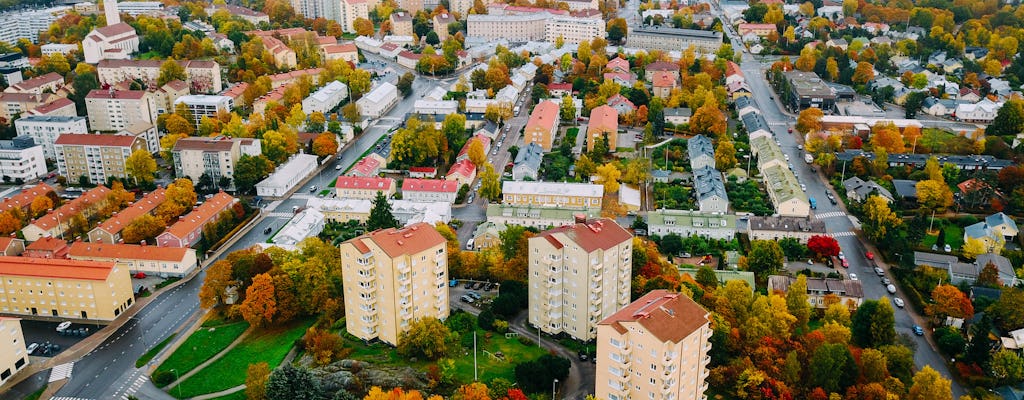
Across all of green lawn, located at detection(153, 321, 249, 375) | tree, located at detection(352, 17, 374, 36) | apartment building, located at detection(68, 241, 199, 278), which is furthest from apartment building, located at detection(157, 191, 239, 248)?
tree, located at detection(352, 17, 374, 36)

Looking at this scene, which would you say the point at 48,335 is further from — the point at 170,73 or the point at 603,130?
the point at 170,73

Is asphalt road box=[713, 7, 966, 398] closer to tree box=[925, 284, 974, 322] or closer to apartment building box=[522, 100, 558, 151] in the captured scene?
tree box=[925, 284, 974, 322]

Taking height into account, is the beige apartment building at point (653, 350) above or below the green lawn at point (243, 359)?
above

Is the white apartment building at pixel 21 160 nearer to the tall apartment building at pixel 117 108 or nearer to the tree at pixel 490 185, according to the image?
the tall apartment building at pixel 117 108

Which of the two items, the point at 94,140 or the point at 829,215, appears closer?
the point at 829,215

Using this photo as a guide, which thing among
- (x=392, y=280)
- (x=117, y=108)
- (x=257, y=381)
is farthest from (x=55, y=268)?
(x=117, y=108)

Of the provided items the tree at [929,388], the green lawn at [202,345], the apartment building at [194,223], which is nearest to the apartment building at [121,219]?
the apartment building at [194,223]
